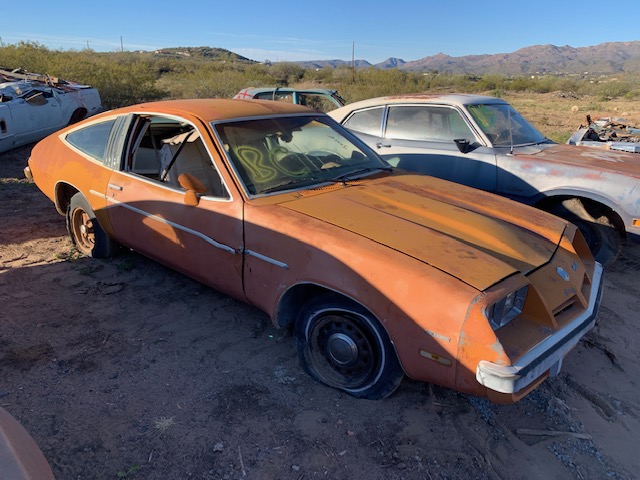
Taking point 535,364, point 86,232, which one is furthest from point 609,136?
point 86,232

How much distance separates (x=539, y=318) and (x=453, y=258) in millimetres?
587

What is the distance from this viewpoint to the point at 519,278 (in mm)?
2488

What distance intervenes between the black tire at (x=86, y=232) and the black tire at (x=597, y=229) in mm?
4706

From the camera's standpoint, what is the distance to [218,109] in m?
3.72

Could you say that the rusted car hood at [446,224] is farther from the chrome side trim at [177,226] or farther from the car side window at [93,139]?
the car side window at [93,139]

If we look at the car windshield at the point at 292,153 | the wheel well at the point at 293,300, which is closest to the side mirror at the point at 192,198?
the car windshield at the point at 292,153

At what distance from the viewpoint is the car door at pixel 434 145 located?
539 cm

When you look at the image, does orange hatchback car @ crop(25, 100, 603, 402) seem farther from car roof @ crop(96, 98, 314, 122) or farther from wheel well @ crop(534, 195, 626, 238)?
wheel well @ crop(534, 195, 626, 238)

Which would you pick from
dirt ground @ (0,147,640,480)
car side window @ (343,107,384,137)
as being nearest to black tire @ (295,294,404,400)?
dirt ground @ (0,147,640,480)

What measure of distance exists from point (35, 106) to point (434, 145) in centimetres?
714

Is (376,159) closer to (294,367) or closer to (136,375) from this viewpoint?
(294,367)

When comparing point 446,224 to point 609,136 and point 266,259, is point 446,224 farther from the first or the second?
point 609,136

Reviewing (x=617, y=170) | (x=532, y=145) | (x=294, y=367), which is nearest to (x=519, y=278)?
(x=294, y=367)

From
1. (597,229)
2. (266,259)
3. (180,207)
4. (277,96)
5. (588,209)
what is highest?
(277,96)
